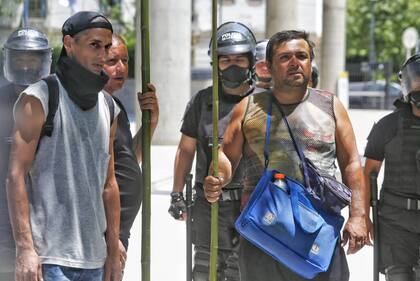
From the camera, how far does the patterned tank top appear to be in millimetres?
4410

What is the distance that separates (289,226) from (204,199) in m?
1.36

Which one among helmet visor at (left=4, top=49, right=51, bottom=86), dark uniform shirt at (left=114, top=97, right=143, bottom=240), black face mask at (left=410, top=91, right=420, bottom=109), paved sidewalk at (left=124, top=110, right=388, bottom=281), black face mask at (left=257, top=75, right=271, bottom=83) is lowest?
paved sidewalk at (left=124, top=110, right=388, bottom=281)

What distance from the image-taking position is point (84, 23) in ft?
12.4

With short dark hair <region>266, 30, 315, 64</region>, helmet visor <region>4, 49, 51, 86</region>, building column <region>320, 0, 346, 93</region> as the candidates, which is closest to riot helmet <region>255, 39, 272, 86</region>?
short dark hair <region>266, 30, 315, 64</region>

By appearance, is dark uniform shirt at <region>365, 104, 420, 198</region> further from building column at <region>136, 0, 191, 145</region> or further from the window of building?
the window of building

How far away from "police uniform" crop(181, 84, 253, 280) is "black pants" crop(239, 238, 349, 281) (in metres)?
0.87

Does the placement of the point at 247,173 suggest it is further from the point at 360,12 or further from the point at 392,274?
the point at 360,12

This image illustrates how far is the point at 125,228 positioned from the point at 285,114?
38.1 inches

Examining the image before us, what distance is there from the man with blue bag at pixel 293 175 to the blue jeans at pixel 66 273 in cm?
68

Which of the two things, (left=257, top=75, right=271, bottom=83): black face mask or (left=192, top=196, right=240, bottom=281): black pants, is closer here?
(left=192, top=196, right=240, bottom=281): black pants

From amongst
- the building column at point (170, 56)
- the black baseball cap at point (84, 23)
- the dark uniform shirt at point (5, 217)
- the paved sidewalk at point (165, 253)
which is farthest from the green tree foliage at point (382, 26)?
the black baseball cap at point (84, 23)

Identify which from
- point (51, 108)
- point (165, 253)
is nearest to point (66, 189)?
point (51, 108)

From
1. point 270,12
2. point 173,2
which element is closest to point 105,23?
point 270,12

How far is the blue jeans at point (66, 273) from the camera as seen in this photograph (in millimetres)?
3580
